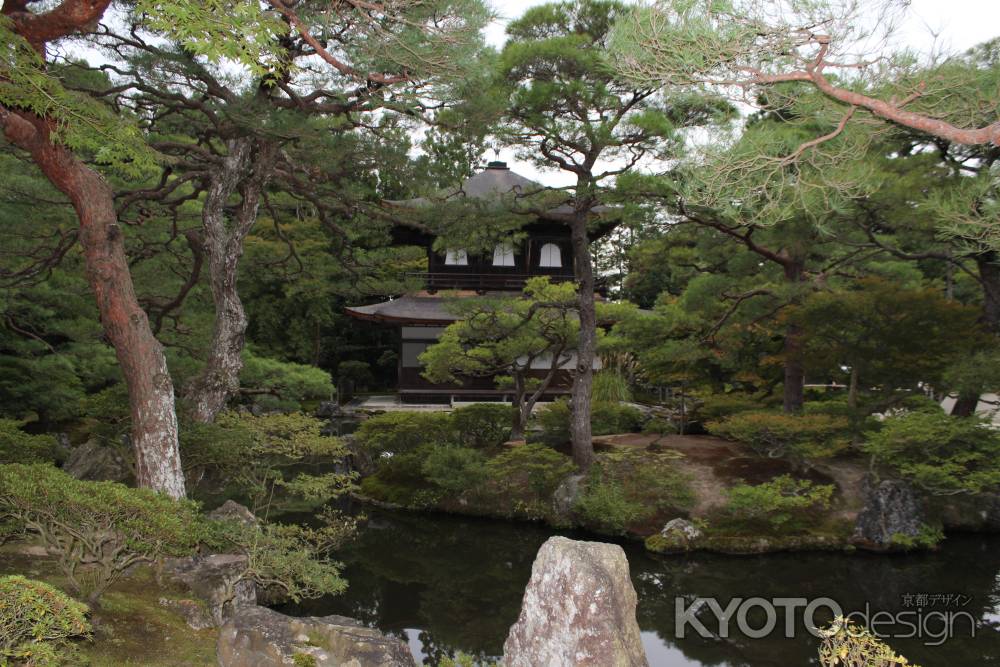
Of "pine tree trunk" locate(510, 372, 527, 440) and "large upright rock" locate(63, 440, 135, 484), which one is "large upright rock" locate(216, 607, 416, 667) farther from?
"pine tree trunk" locate(510, 372, 527, 440)

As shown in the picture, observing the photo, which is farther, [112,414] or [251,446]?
[112,414]

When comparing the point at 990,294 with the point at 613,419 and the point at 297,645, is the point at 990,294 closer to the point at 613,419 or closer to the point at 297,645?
the point at 613,419

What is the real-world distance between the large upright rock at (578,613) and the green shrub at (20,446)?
461 cm

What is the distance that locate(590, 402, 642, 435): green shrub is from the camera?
1182 centimetres

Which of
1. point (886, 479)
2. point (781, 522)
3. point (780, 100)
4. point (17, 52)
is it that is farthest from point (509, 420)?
point (17, 52)

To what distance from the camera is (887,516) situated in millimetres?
7902

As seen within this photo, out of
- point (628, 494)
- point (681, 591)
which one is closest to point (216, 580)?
point (681, 591)

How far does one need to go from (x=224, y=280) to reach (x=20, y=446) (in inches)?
95.8

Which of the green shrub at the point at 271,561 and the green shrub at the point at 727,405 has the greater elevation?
the green shrub at the point at 727,405

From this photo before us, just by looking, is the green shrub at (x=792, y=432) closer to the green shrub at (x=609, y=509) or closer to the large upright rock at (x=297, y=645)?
the green shrub at (x=609, y=509)

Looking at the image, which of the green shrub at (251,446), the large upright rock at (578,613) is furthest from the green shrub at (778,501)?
the large upright rock at (578,613)

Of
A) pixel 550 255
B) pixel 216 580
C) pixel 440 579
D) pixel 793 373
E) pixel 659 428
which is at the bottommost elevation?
pixel 440 579

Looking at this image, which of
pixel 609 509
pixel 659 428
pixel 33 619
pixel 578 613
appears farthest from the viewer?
pixel 659 428

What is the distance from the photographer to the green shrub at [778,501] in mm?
7891
